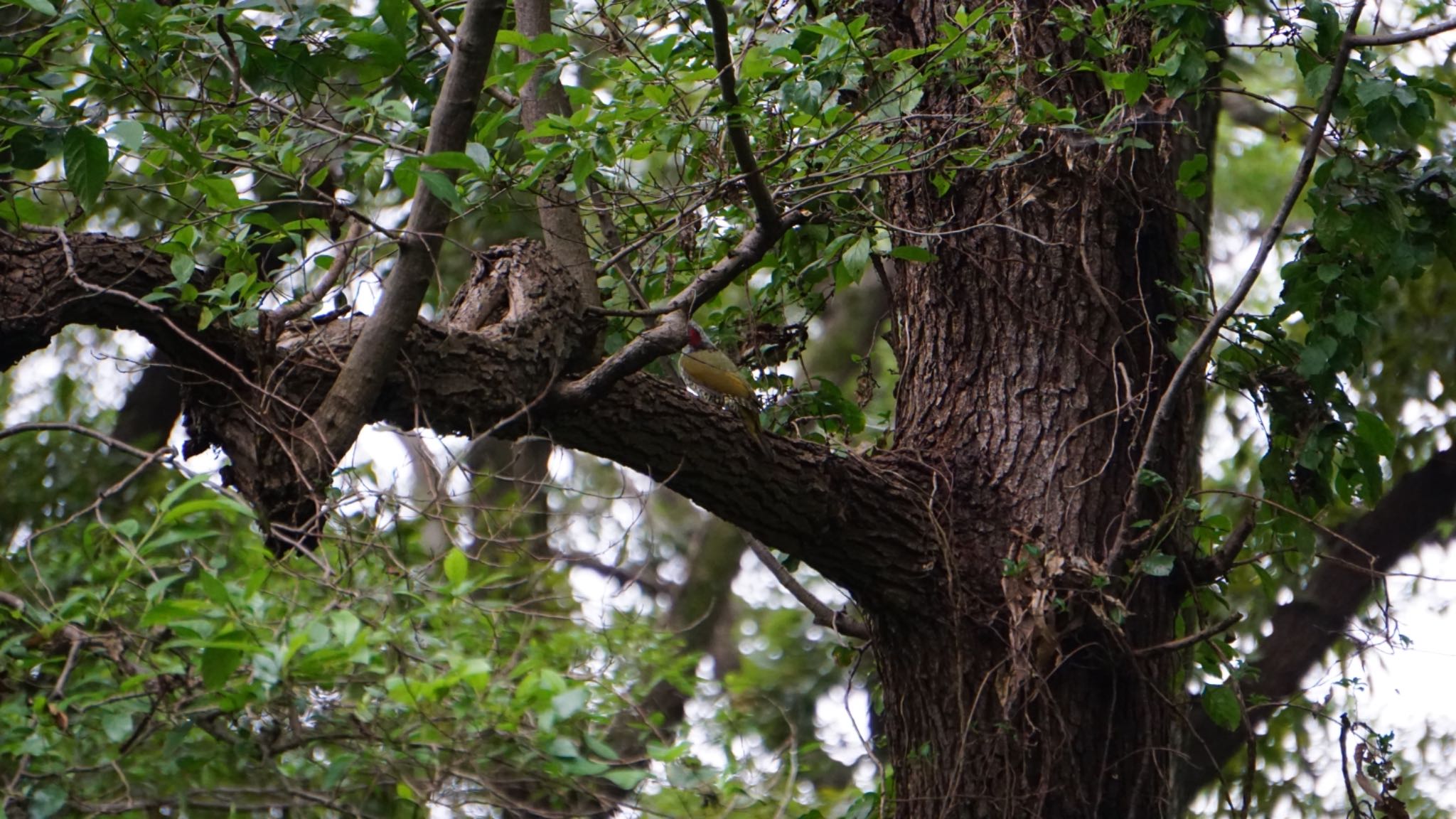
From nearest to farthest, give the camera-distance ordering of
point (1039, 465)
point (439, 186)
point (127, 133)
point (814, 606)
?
point (127, 133)
point (439, 186)
point (1039, 465)
point (814, 606)

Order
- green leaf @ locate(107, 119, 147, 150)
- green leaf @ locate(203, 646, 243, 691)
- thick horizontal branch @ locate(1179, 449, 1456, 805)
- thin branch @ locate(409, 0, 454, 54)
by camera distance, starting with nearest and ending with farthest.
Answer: green leaf @ locate(107, 119, 147, 150)
green leaf @ locate(203, 646, 243, 691)
thin branch @ locate(409, 0, 454, 54)
thick horizontal branch @ locate(1179, 449, 1456, 805)

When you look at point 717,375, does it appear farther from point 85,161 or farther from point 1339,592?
point 1339,592

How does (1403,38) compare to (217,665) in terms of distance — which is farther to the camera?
(1403,38)

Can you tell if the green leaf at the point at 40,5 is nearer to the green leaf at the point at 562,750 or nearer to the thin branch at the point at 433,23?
the thin branch at the point at 433,23

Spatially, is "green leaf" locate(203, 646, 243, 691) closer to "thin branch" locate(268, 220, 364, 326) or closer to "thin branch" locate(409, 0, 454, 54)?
"thin branch" locate(268, 220, 364, 326)

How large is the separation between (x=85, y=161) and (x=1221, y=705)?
2769 mm

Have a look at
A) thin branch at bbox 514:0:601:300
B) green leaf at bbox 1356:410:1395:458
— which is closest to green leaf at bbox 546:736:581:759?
thin branch at bbox 514:0:601:300

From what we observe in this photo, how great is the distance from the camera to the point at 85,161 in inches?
86.0

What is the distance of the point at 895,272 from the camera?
11.7 feet

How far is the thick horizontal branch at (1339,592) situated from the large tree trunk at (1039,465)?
89.6 inches

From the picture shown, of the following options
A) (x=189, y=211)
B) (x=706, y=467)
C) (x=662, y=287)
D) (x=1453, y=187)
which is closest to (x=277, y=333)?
(x=189, y=211)

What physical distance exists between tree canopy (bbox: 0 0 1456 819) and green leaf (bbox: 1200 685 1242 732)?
0.02 m

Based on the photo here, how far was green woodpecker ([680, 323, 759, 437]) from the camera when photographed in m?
3.08

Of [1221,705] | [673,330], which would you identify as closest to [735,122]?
[673,330]
